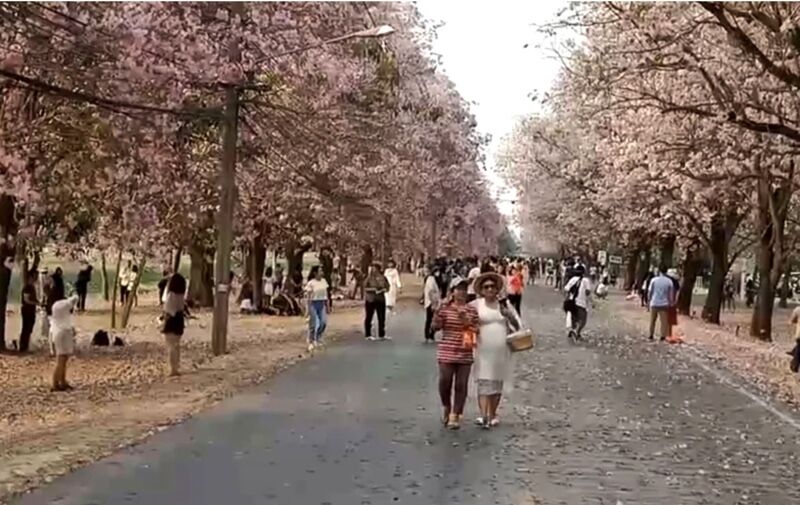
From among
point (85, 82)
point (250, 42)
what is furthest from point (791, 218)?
point (85, 82)

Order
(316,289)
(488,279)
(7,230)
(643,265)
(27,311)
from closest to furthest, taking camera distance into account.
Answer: (488,279)
(7,230)
(316,289)
(27,311)
(643,265)

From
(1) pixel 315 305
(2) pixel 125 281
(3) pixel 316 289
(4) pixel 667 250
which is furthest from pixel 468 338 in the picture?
(4) pixel 667 250

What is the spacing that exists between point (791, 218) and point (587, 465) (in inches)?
1509

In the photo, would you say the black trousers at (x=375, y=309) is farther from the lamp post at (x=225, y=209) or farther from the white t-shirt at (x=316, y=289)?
the lamp post at (x=225, y=209)

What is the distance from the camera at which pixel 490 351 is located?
15031 millimetres

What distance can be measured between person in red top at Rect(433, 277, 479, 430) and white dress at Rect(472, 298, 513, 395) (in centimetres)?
15

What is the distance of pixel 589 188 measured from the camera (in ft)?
182

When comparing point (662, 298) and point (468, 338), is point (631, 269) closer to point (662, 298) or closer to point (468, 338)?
point (662, 298)

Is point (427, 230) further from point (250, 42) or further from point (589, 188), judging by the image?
point (250, 42)

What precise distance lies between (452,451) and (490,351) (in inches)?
91.0

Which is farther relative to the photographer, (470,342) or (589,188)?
(589,188)

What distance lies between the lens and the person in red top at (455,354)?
14867 mm

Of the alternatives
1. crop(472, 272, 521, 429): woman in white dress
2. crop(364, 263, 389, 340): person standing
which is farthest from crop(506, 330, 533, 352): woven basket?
crop(364, 263, 389, 340): person standing

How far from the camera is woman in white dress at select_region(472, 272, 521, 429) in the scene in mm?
14969
